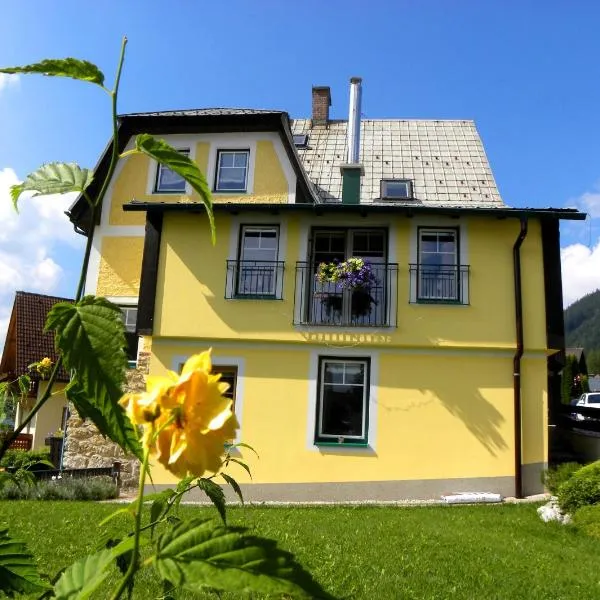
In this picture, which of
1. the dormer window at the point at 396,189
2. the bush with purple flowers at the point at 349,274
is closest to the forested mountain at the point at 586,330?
the dormer window at the point at 396,189

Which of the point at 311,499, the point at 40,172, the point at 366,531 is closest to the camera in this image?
the point at 40,172

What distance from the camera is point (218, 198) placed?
13672mm

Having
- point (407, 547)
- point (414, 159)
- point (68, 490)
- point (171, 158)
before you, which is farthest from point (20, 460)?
point (414, 159)

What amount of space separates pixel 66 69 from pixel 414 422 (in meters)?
10.9

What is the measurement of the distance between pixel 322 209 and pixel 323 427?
4.35m

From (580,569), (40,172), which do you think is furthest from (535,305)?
(40,172)

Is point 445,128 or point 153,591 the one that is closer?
point 153,591

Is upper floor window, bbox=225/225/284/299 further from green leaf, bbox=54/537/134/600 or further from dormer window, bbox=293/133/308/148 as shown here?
green leaf, bbox=54/537/134/600

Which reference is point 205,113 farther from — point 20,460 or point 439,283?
point 20,460

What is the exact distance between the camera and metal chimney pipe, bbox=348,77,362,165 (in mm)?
15375

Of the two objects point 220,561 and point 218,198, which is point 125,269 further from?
point 220,561

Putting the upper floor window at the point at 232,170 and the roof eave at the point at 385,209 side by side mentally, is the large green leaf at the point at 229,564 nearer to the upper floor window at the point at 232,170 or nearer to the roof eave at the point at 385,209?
the roof eave at the point at 385,209

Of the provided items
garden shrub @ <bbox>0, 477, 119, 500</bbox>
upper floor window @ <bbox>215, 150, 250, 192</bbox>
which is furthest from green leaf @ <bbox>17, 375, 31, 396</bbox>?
upper floor window @ <bbox>215, 150, 250, 192</bbox>

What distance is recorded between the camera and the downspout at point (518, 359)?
10.8 m
